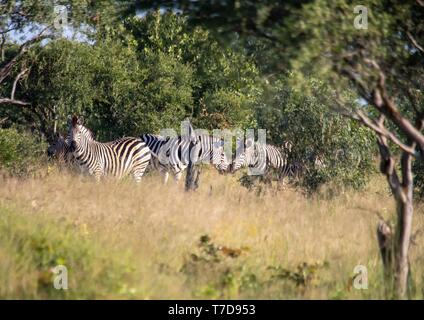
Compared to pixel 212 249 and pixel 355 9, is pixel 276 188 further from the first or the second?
pixel 355 9

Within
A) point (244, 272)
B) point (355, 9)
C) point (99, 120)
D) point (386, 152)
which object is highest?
point (99, 120)

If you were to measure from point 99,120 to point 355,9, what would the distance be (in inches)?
647

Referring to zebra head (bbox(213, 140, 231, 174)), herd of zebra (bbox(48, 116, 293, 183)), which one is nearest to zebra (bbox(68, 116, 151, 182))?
herd of zebra (bbox(48, 116, 293, 183))

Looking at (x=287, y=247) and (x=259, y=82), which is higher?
(x=259, y=82)

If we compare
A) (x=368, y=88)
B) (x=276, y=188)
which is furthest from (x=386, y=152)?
(x=276, y=188)

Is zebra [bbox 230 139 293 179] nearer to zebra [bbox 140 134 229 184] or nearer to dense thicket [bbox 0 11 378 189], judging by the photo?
dense thicket [bbox 0 11 378 189]

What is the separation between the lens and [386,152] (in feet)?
30.0

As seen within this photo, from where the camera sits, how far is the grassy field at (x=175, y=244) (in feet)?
26.5

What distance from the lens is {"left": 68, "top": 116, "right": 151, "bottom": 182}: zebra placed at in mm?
18047

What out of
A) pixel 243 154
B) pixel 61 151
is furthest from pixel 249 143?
pixel 61 151

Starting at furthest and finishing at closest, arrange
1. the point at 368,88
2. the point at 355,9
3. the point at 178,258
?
the point at 178,258 < the point at 368,88 < the point at 355,9

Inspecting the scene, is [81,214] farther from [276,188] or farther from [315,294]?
[276,188]

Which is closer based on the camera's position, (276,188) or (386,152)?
(386,152)
